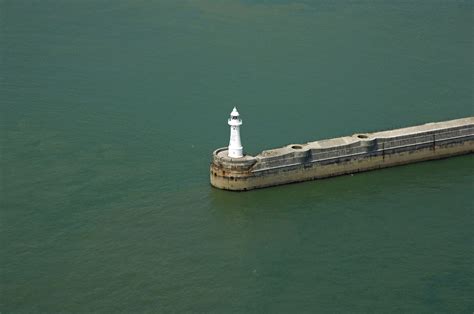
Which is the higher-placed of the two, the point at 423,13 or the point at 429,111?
the point at 423,13

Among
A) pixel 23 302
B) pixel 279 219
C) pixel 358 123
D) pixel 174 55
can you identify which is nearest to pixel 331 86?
pixel 358 123

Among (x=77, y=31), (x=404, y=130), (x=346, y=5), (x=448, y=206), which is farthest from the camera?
(x=346, y=5)

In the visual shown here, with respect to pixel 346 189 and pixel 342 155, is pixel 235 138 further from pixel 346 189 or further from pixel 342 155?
pixel 346 189

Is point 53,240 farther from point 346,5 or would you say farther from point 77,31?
point 346,5

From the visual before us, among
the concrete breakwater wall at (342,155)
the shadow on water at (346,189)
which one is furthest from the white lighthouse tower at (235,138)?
the shadow on water at (346,189)

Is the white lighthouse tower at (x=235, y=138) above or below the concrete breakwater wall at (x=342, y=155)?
above

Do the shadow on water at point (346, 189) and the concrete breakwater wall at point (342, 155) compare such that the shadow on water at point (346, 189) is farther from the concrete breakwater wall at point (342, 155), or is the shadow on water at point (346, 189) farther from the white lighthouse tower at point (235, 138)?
the white lighthouse tower at point (235, 138)

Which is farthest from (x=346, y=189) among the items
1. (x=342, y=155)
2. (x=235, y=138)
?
A: (x=235, y=138)
